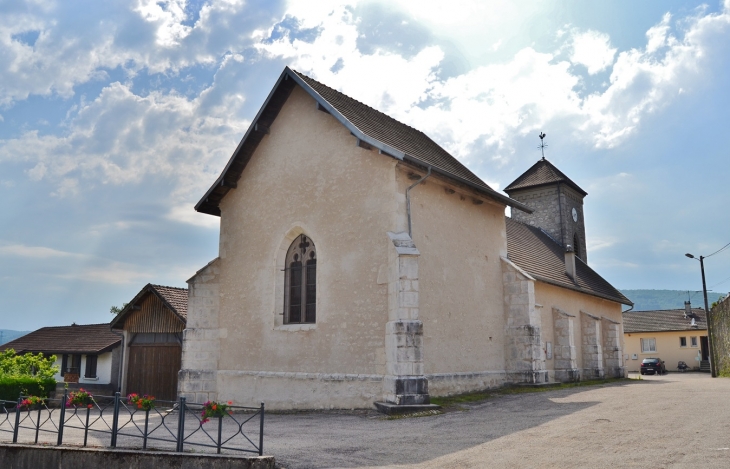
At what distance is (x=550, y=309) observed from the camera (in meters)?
21.0

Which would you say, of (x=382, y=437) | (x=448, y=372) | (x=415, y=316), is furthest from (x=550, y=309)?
(x=382, y=437)

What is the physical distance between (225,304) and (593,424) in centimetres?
1042

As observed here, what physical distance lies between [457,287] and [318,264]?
146 inches

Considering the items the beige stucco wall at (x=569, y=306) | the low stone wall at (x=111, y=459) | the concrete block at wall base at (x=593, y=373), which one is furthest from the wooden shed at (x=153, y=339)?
the concrete block at wall base at (x=593, y=373)

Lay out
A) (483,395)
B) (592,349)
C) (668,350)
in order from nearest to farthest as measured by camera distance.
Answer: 1. (483,395)
2. (592,349)
3. (668,350)

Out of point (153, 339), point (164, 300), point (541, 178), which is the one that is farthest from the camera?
point (541, 178)

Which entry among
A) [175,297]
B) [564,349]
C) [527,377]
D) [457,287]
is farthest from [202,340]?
[564,349]

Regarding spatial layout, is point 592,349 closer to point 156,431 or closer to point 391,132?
point 391,132

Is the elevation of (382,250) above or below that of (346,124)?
below

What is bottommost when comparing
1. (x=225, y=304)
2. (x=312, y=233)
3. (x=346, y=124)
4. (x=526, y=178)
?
(x=225, y=304)

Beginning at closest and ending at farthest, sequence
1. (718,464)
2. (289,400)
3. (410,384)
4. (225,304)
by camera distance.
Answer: (718,464) → (410,384) → (289,400) → (225,304)

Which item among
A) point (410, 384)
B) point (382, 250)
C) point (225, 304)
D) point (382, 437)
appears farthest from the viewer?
point (225, 304)

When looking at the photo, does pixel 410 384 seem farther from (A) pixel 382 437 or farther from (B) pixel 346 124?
(B) pixel 346 124

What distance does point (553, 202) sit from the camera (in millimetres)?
30703
